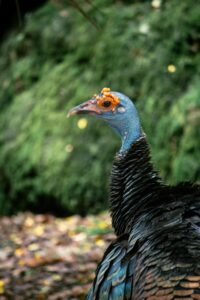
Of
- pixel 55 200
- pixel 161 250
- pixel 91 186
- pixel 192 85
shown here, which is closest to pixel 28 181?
pixel 55 200

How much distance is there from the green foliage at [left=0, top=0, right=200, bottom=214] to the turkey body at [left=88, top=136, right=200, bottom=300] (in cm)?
328

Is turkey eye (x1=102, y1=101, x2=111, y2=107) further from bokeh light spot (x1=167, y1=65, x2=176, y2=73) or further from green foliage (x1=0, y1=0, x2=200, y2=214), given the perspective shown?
bokeh light spot (x1=167, y1=65, x2=176, y2=73)

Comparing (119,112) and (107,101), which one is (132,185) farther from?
(107,101)

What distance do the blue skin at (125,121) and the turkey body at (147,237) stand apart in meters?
0.06

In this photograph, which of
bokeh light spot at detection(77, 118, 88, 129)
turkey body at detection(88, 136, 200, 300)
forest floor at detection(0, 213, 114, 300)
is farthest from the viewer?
bokeh light spot at detection(77, 118, 88, 129)

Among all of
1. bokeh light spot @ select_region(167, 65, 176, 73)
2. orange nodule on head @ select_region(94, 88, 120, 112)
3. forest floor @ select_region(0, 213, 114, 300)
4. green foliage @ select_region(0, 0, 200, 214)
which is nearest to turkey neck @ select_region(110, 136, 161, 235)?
orange nodule on head @ select_region(94, 88, 120, 112)

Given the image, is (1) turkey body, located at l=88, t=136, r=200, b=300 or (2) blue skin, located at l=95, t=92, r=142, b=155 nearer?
(1) turkey body, located at l=88, t=136, r=200, b=300

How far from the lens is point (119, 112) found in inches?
202

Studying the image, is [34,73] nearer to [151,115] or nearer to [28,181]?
[28,181]

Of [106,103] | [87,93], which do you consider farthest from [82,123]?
[106,103]

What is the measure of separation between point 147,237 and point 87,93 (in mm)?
6300

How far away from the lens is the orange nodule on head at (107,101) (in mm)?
5156

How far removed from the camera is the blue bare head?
497cm

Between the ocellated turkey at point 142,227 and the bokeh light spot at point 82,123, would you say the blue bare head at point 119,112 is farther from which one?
the bokeh light spot at point 82,123
